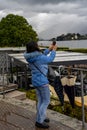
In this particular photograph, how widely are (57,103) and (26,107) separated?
0.78 metres

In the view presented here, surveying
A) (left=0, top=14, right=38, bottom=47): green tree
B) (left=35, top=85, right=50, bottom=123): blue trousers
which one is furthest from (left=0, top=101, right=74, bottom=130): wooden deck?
(left=0, top=14, right=38, bottom=47): green tree

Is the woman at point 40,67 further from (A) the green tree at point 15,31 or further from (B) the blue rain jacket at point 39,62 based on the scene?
(A) the green tree at point 15,31

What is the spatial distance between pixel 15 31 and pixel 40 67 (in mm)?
48347

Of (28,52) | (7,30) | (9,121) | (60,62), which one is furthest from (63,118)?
(7,30)

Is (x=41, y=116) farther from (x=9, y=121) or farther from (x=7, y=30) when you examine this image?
(x=7, y=30)

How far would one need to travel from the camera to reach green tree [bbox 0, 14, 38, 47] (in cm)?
5316

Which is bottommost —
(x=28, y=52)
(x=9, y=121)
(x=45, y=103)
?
(x=9, y=121)

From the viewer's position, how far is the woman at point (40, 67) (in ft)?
19.7

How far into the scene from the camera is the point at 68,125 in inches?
250

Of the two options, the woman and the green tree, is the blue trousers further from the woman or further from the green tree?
the green tree

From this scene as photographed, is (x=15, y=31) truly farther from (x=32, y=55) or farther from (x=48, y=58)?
(x=48, y=58)

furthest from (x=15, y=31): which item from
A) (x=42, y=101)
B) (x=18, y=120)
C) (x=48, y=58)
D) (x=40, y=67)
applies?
(x=48, y=58)

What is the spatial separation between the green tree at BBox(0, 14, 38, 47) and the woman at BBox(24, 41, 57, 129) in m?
45.6

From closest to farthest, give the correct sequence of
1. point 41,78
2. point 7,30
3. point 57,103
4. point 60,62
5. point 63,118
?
1. point 41,78
2. point 63,118
3. point 57,103
4. point 60,62
5. point 7,30
